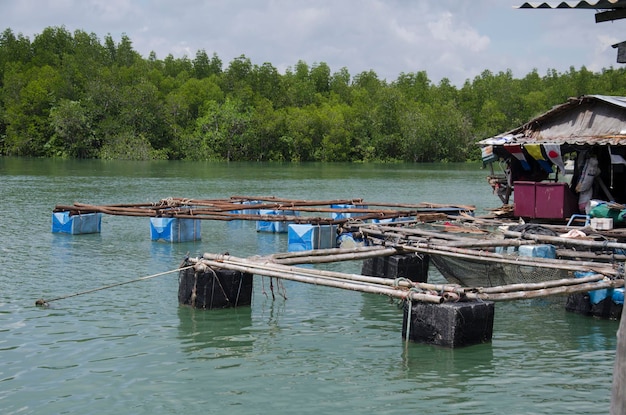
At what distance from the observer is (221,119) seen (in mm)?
95250

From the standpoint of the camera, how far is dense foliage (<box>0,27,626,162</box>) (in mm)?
91625

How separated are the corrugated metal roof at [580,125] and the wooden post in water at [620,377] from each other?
13.0 m

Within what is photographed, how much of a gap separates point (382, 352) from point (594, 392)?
2.87 metres

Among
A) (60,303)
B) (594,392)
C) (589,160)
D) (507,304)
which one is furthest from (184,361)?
(589,160)

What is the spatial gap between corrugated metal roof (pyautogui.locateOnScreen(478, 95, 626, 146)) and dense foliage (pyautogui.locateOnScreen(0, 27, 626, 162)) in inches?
2900

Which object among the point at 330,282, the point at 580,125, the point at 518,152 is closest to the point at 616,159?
the point at 580,125

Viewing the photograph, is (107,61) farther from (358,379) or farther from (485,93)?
(358,379)

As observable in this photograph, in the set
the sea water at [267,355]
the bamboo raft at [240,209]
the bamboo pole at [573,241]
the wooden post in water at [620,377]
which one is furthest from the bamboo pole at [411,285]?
the bamboo raft at [240,209]

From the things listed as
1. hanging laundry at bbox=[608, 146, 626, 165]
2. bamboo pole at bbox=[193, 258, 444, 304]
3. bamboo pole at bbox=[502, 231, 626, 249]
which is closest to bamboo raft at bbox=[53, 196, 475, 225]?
hanging laundry at bbox=[608, 146, 626, 165]

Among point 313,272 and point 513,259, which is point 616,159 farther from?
point 313,272

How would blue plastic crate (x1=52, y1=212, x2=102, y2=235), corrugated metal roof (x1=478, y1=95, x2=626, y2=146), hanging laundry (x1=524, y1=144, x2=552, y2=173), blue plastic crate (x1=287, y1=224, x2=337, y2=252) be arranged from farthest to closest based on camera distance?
blue plastic crate (x1=52, y1=212, x2=102, y2=235), blue plastic crate (x1=287, y1=224, x2=337, y2=252), hanging laundry (x1=524, y1=144, x2=552, y2=173), corrugated metal roof (x1=478, y1=95, x2=626, y2=146)

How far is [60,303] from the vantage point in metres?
14.1

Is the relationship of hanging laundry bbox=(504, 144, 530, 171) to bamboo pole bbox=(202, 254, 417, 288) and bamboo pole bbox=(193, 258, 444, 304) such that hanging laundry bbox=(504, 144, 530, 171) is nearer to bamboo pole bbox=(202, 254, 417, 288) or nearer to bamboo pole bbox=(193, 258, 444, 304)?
bamboo pole bbox=(202, 254, 417, 288)

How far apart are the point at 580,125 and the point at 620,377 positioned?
14542mm
